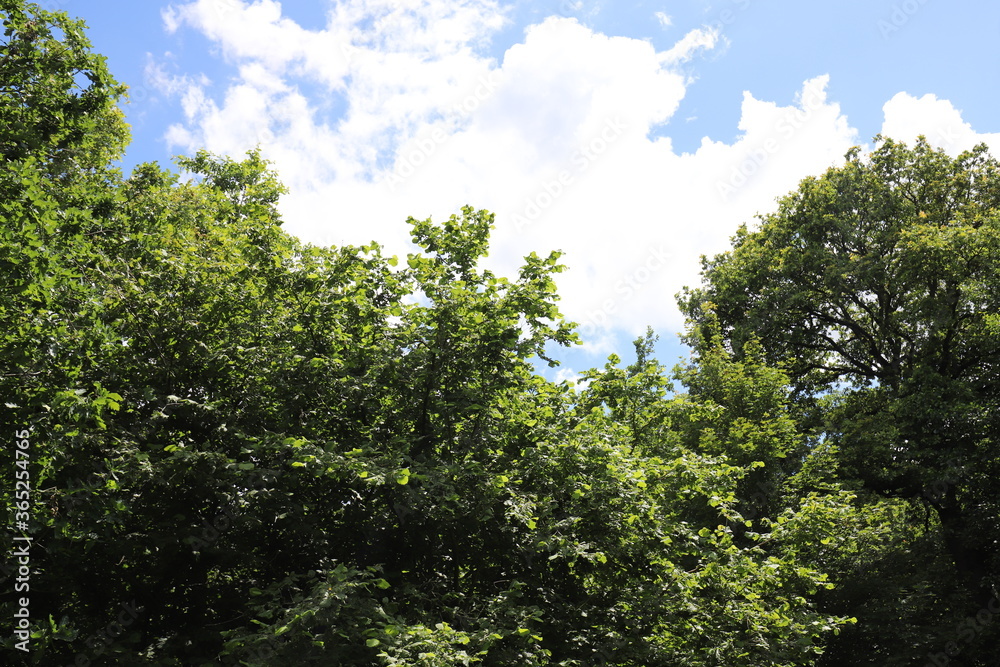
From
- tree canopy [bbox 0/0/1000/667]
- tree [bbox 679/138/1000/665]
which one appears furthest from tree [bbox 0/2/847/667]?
tree [bbox 679/138/1000/665]

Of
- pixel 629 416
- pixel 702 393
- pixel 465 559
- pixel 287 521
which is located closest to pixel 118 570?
pixel 287 521

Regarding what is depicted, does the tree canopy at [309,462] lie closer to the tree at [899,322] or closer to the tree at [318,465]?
the tree at [318,465]

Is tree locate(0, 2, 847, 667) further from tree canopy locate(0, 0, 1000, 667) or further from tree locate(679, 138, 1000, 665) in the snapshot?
tree locate(679, 138, 1000, 665)

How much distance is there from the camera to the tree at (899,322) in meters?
16.1

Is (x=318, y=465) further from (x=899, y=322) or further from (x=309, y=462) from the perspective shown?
(x=899, y=322)

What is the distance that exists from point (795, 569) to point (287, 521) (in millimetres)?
7029

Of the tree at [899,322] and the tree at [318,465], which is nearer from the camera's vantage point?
the tree at [318,465]

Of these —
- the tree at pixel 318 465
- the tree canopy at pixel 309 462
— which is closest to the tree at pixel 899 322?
the tree canopy at pixel 309 462

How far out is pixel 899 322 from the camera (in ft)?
62.0

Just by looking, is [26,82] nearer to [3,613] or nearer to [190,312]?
[190,312]

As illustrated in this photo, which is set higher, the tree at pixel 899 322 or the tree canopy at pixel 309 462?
the tree at pixel 899 322

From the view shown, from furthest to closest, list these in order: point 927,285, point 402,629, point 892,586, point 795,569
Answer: point 927,285
point 892,586
point 795,569
point 402,629

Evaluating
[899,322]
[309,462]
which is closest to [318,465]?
[309,462]

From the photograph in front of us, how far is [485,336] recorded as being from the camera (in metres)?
8.19
